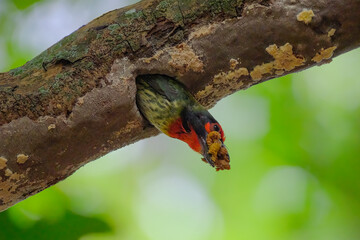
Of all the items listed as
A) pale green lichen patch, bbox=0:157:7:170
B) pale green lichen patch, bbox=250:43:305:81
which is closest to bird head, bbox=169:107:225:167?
pale green lichen patch, bbox=250:43:305:81

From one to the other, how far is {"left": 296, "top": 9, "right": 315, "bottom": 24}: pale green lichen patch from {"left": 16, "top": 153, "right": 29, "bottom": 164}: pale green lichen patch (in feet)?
5.86

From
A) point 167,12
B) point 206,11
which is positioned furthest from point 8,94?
point 206,11

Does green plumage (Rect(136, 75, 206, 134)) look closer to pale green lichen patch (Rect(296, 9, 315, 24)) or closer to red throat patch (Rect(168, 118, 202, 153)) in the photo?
red throat patch (Rect(168, 118, 202, 153))

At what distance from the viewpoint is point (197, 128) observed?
3254 mm

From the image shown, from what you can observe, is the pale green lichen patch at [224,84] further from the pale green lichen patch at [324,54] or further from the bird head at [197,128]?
the pale green lichen patch at [324,54]

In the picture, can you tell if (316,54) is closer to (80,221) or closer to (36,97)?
(36,97)

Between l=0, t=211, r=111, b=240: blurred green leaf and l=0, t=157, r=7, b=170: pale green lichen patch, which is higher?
l=0, t=157, r=7, b=170: pale green lichen patch

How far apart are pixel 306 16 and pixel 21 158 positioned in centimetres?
186

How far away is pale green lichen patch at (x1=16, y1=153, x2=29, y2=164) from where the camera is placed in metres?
2.81

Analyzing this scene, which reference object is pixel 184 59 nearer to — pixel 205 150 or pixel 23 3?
pixel 205 150

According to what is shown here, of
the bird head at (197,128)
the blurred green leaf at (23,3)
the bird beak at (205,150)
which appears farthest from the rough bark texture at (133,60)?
the blurred green leaf at (23,3)

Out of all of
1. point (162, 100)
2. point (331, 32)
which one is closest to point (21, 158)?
point (162, 100)

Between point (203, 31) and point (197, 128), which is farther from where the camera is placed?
point (197, 128)

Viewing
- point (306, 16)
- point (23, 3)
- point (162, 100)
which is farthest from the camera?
point (23, 3)
